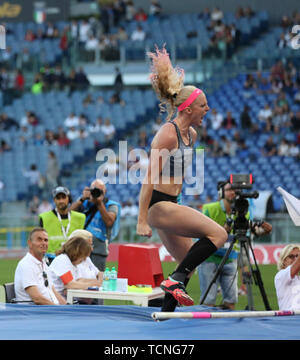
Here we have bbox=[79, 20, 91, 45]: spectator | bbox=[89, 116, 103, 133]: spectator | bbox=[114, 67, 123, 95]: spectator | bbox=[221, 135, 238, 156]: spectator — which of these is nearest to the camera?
bbox=[221, 135, 238, 156]: spectator

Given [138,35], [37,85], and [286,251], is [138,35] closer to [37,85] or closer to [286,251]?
[37,85]

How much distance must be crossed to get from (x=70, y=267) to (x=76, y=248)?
0.65 feet

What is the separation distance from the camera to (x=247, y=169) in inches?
714

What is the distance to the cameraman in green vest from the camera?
26.7 feet

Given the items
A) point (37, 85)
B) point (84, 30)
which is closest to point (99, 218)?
point (37, 85)

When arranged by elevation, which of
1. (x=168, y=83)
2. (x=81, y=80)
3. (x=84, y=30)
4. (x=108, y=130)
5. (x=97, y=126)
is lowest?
(x=168, y=83)

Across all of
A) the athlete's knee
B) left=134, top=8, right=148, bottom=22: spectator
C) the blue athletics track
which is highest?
left=134, top=8, right=148, bottom=22: spectator

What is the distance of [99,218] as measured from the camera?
336 inches

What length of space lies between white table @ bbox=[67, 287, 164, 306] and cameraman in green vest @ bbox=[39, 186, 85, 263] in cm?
136

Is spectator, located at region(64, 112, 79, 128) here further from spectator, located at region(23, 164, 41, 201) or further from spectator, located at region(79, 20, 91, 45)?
spectator, located at region(79, 20, 91, 45)

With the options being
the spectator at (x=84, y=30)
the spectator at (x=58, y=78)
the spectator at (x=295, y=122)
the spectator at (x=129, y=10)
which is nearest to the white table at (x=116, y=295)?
the spectator at (x=295, y=122)

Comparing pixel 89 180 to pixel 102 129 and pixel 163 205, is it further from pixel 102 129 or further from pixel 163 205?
pixel 163 205

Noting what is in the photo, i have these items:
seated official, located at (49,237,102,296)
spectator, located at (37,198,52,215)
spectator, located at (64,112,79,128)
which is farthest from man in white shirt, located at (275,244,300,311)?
spectator, located at (64,112,79,128)
